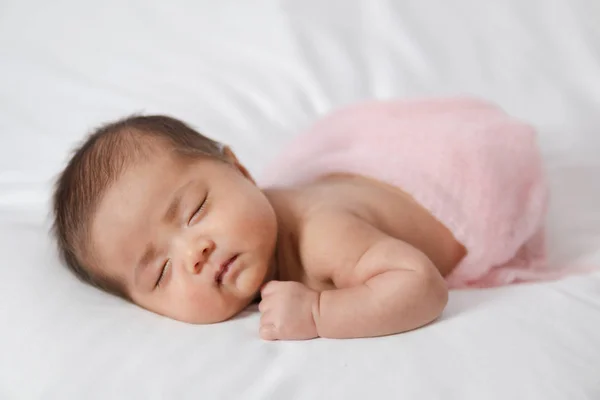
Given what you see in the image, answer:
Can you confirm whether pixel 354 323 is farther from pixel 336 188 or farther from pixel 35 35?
pixel 35 35

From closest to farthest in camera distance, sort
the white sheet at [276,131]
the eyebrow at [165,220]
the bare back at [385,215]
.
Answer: the white sheet at [276,131] < the eyebrow at [165,220] < the bare back at [385,215]

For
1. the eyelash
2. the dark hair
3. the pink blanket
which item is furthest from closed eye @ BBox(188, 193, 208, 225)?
the pink blanket

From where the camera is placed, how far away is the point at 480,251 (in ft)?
4.40

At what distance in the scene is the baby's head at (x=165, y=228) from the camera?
1.14 m

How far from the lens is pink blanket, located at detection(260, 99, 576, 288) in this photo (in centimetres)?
135

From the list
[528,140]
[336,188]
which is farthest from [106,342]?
[528,140]

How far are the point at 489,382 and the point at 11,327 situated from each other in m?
0.71

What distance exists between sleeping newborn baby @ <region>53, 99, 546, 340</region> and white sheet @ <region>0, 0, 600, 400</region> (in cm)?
4

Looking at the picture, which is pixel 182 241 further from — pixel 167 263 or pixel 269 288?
pixel 269 288

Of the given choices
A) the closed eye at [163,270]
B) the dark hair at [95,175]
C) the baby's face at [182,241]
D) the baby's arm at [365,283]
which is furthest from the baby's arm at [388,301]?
the dark hair at [95,175]

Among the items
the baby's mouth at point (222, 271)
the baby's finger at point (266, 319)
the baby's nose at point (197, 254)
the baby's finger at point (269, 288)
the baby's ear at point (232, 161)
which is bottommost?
the baby's finger at point (266, 319)

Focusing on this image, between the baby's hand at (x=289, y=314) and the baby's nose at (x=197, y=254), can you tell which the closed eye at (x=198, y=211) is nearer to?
the baby's nose at (x=197, y=254)

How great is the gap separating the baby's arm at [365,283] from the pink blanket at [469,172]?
219 mm

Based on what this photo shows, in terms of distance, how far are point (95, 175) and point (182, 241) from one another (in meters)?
0.18
